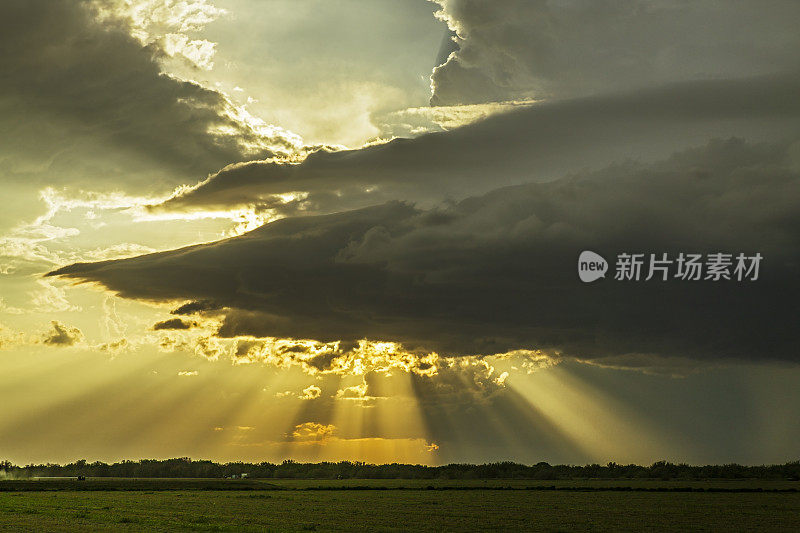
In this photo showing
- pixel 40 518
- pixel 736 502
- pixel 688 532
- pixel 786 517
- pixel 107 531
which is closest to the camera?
pixel 107 531

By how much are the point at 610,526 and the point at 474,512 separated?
71.5ft

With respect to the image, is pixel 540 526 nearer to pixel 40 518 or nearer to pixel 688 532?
pixel 688 532

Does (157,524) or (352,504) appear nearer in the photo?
(157,524)

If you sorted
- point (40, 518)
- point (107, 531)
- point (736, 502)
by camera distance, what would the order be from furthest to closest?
point (736, 502) < point (40, 518) < point (107, 531)

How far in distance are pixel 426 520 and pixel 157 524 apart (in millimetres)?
26755

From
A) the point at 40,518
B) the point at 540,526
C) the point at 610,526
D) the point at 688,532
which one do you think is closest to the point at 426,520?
the point at 540,526

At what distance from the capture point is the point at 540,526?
7638 cm

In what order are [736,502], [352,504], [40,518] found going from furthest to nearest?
1. [736,502]
2. [352,504]
3. [40,518]

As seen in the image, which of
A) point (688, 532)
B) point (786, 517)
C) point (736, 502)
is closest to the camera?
point (688, 532)

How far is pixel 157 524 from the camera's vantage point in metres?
75.1

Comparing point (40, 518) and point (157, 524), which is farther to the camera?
point (40, 518)

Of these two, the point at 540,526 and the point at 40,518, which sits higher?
the point at 540,526

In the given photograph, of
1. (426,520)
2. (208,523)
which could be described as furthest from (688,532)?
(208,523)

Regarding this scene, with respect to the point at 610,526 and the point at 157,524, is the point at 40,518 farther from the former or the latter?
the point at 610,526
